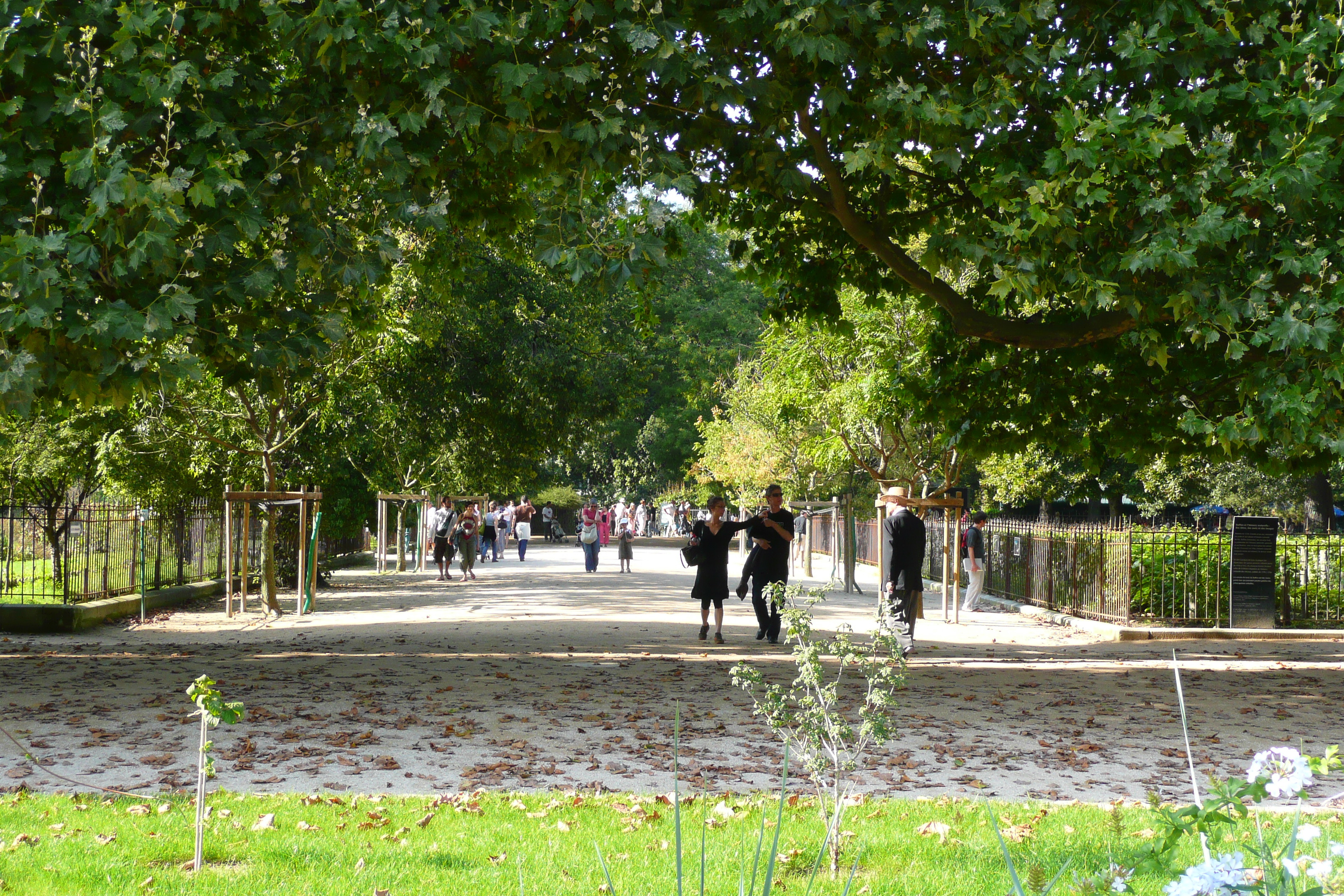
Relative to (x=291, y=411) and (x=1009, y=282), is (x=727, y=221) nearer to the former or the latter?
(x=1009, y=282)

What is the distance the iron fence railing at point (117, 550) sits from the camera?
56.6 feet

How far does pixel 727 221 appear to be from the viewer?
43.8 ft

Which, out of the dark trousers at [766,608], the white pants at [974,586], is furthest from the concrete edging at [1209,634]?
the dark trousers at [766,608]

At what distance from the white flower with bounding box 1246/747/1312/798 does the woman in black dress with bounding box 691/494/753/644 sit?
11880 millimetres

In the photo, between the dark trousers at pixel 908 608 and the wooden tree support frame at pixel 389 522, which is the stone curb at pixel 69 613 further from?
the dark trousers at pixel 908 608

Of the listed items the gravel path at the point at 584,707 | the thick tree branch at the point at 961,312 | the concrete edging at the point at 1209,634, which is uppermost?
the thick tree branch at the point at 961,312

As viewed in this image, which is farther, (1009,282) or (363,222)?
(363,222)

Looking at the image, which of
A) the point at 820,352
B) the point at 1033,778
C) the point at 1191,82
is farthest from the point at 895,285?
the point at 820,352

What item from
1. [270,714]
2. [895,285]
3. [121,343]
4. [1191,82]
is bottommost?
[270,714]

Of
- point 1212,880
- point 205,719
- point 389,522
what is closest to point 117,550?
point 205,719

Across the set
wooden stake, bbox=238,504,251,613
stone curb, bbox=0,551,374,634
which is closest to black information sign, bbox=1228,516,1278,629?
wooden stake, bbox=238,504,251,613

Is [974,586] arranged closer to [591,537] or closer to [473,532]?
[591,537]

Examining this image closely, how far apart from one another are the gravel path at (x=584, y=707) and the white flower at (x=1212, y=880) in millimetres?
4914

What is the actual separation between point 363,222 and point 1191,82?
6384mm
